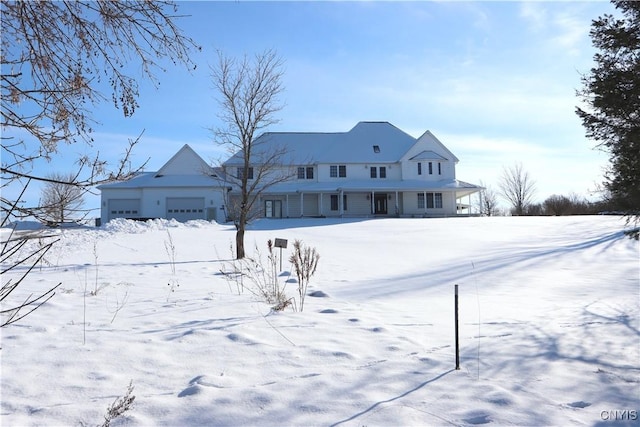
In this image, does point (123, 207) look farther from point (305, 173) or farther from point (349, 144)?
point (349, 144)

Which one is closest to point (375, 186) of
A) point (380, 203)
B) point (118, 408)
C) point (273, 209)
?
point (380, 203)

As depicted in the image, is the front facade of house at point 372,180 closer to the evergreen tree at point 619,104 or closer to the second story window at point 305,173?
the second story window at point 305,173

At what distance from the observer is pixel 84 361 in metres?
3.90

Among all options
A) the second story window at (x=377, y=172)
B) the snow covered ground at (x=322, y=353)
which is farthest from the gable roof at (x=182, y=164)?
the snow covered ground at (x=322, y=353)

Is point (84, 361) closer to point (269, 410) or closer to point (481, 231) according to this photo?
point (269, 410)

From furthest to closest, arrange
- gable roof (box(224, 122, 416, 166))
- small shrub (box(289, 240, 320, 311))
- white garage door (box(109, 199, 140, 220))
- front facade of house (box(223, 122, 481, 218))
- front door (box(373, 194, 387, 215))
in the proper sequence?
gable roof (box(224, 122, 416, 166)) → front door (box(373, 194, 387, 215)) → front facade of house (box(223, 122, 481, 218)) → white garage door (box(109, 199, 140, 220)) → small shrub (box(289, 240, 320, 311))

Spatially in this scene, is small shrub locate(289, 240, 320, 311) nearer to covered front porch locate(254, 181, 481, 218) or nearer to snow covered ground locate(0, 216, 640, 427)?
snow covered ground locate(0, 216, 640, 427)

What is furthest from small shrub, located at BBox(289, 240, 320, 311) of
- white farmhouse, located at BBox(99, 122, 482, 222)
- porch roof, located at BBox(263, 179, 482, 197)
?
white farmhouse, located at BBox(99, 122, 482, 222)

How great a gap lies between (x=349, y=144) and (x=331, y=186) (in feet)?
18.3

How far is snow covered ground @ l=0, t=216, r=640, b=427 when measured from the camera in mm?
3180

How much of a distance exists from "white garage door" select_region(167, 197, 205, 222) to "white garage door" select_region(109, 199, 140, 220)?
3.27 m

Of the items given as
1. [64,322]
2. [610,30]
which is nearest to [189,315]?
[64,322]

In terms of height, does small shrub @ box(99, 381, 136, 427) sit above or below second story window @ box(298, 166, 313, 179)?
below

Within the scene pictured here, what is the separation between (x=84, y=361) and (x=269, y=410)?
6.38 ft
